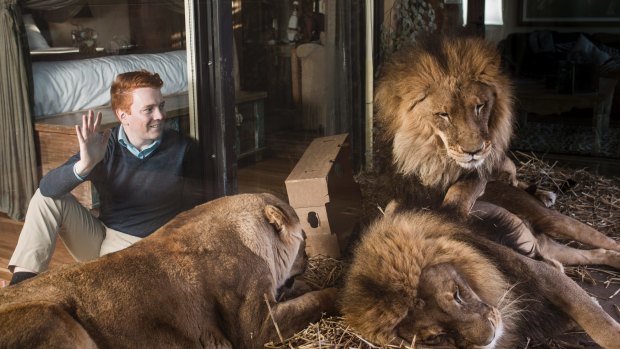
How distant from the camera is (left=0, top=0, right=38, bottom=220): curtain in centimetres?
235

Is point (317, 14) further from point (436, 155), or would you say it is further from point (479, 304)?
point (479, 304)

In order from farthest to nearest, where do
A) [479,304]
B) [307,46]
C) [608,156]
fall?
[608,156] < [307,46] < [479,304]

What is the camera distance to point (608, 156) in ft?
15.2

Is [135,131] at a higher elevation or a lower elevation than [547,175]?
higher

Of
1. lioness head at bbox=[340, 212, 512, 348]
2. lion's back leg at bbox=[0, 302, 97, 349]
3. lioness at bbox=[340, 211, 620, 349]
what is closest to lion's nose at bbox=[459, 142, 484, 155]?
lioness at bbox=[340, 211, 620, 349]

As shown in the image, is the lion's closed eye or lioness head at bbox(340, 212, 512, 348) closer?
lioness head at bbox(340, 212, 512, 348)

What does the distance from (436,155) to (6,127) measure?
1.49m

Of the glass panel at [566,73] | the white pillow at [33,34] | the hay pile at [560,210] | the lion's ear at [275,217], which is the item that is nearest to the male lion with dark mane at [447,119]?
the hay pile at [560,210]

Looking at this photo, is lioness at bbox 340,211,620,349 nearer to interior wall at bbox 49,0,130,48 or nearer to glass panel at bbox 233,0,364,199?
glass panel at bbox 233,0,364,199

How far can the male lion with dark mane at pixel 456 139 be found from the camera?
108 inches

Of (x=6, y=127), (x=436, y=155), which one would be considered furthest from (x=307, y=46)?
(x=6, y=127)

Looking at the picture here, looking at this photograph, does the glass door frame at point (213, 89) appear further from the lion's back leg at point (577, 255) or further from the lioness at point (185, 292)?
the lion's back leg at point (577, 255)

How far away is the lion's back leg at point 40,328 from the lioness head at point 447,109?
1.45 meters

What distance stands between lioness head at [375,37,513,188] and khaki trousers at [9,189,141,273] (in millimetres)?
1125
